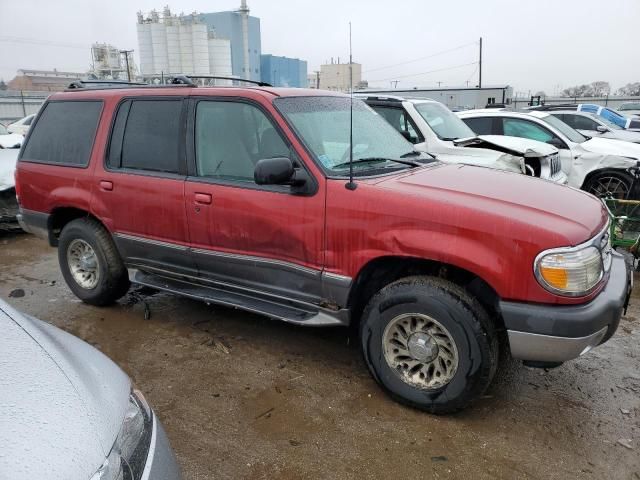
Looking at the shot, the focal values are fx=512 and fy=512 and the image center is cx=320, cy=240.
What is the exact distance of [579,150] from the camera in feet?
27.3

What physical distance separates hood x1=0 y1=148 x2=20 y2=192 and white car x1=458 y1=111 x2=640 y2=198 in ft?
24.9

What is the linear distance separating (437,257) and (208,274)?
1.83 m

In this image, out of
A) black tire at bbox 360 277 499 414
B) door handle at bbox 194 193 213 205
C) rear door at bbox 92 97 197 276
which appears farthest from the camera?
rear door at bbox 92 97 197 276

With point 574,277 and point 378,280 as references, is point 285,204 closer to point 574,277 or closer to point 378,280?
point 378,280

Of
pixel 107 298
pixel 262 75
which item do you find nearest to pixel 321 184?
pixel 107 298

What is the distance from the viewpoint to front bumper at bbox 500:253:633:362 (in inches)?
104

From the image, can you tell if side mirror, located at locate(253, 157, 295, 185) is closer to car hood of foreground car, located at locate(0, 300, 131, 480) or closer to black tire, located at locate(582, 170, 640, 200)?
car hood of foreground car, located at locate(0, 300, 131, 480)

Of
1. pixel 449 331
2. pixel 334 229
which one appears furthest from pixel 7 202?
pixel 449 331

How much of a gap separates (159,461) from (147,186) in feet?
8.54

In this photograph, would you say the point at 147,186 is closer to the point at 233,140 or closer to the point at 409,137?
the point at 233,140

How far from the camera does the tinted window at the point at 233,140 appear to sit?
355 centimetres

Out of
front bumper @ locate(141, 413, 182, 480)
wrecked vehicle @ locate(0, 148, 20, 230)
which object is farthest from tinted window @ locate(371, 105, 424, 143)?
front bumper @ locate(141, 413, 182, 480)

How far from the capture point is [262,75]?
214 ft

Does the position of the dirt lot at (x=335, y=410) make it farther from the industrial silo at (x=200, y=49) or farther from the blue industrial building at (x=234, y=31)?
the blue industrial building at (x=234, y=31)
